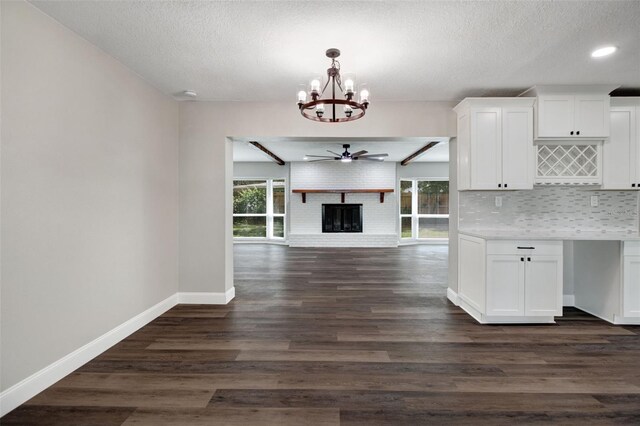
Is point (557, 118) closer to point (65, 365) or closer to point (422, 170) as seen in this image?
point (65, 365)

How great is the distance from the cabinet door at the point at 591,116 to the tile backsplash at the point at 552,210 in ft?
2.21

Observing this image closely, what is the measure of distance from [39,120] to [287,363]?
2.38 m

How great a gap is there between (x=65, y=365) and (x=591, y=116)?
5233mm

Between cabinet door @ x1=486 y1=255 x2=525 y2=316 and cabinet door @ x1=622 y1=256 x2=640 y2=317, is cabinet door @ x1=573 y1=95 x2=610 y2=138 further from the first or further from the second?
cabinet door @ x1=486 y1=255 x2=525 y2=316

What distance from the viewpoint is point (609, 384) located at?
2109 mm

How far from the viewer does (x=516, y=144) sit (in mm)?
3367

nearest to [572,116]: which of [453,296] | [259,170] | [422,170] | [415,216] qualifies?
[453,296]

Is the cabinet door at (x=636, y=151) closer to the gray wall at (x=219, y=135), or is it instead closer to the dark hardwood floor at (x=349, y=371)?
the dark hardwood floor at (x=349, y=371)

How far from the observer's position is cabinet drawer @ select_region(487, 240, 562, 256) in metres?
3.08

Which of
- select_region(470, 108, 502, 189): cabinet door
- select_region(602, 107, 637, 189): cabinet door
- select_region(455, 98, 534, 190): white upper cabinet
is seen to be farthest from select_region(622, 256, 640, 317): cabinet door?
select_region(470, 108, 502, 189): cabinet door

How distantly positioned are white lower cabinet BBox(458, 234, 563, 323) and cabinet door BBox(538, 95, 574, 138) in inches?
45.9

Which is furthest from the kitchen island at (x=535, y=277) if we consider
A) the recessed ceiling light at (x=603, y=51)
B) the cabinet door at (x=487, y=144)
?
the recessed ceiling light at (x=603, y=51)

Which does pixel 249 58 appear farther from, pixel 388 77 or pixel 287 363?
pixel 287 363

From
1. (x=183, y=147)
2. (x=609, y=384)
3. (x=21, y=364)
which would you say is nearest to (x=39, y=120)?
(x=21, y=364)
